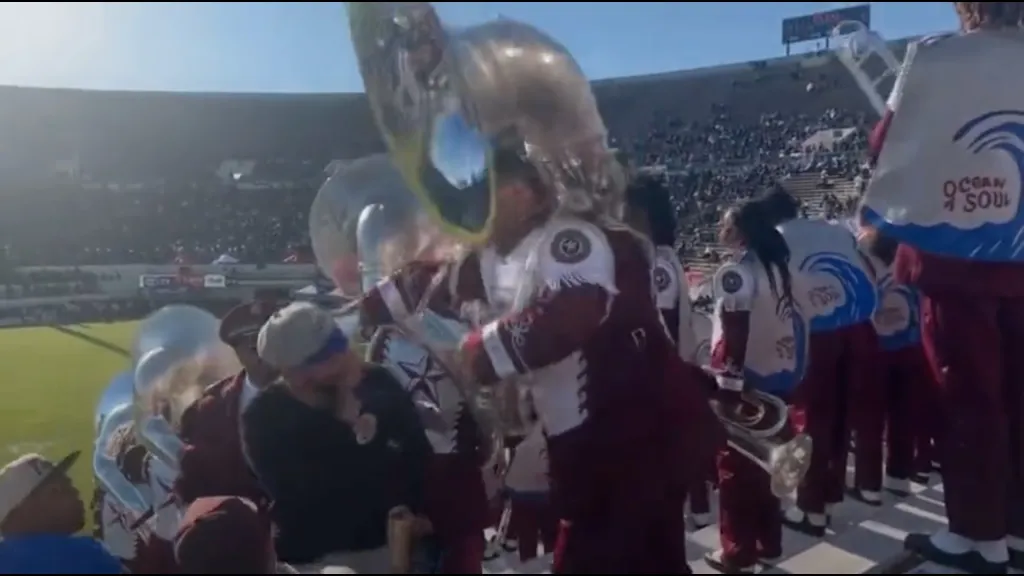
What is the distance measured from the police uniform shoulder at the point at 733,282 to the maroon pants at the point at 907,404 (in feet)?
4.36

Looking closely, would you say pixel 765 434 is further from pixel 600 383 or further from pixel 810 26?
pixel 810 26

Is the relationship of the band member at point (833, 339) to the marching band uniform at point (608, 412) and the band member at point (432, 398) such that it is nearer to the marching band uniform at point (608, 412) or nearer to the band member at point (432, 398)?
the band member at point (432, 398)

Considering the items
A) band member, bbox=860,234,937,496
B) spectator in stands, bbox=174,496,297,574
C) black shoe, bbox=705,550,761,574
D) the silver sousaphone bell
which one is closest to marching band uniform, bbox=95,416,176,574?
spectator in stands, bbox=174,496,297,574

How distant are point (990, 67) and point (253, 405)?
1918 mm

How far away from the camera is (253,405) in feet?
7.62

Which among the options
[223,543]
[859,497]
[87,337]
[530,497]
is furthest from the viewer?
[87,337]

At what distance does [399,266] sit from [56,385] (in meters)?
10.5

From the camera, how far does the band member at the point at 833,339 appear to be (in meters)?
3.69

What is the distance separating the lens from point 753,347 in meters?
3.31

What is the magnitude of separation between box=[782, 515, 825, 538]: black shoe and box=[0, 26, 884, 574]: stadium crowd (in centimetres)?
1378

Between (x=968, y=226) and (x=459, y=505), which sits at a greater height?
(x=968, y=226)

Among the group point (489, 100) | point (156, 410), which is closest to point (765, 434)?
point (489, 100)

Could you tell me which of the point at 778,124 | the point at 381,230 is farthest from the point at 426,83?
the point at 778,124

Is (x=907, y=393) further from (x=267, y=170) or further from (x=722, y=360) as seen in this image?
(x=267, y=170)
